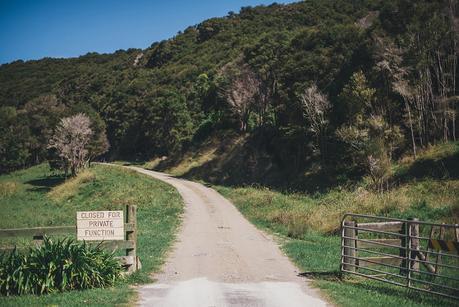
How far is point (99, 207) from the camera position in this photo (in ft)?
132

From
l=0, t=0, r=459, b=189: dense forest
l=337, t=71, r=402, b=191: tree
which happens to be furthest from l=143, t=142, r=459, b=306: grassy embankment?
l=0, t=0, r=459, b=189: dense forest

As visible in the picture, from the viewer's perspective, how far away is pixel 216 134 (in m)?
73.1

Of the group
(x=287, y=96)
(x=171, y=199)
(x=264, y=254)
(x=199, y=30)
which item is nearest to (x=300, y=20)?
(x=199, y=30)

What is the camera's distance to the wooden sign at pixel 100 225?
12648 mm

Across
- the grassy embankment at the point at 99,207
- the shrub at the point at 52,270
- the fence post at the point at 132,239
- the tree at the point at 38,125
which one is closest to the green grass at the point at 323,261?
the grassy embankment at the point at 99,207

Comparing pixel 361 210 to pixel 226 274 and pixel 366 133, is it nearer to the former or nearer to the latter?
pixel 226 274

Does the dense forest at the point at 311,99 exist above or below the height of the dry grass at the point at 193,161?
above

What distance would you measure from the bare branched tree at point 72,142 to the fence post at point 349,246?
5663 cm

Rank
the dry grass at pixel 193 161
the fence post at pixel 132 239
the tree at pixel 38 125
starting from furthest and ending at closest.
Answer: the tree at pixel 38 125 → the dry grass at pixel 193 161 → the fence post at pixel 132 239

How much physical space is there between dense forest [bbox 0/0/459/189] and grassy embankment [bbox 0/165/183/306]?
1587cm

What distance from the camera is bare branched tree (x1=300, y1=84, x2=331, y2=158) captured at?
48375 millimetres

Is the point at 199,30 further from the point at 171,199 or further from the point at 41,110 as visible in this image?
the point at 171,199

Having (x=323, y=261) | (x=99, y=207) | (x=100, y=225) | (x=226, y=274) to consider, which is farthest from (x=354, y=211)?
(x=99, y=207)

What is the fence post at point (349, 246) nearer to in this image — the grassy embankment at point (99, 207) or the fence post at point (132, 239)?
the grassy embankment at point (99, 207)
